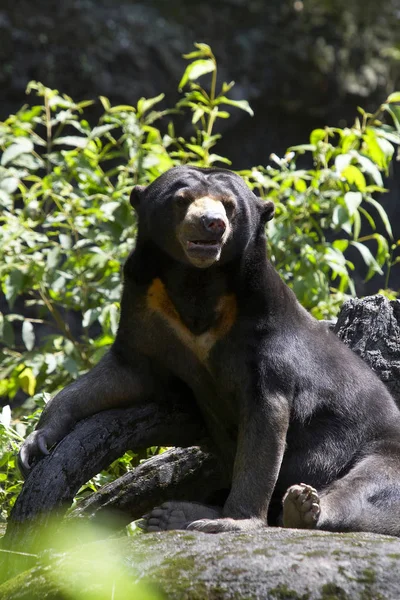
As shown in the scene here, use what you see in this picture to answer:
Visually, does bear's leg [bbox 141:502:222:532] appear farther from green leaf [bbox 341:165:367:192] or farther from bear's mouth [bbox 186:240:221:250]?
green leaf [bbox 341:165:367:192]

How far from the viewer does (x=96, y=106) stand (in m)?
9.44

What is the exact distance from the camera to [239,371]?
165 inches

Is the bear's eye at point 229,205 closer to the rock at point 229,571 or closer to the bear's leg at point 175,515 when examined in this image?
the bear's leg at point 175,515

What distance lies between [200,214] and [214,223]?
10cm

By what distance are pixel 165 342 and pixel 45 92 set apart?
266 cm

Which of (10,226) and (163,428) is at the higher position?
(10,226)

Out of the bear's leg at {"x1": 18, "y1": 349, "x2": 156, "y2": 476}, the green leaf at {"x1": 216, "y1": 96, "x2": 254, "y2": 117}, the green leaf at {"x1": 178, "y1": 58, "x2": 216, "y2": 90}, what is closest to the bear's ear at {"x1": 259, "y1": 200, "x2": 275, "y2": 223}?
the bear's leg at {"x1": 18, "y1": 349, "x2": 156, "y2": 476}

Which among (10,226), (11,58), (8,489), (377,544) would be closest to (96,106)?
(11,58)

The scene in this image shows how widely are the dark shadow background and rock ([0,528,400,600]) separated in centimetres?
707

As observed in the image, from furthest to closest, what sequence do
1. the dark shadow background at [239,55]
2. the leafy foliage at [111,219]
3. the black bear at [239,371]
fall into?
1. the dark shadow background at [239,55]
2. the leafy foliage at [111,219]
3. the black bear at [239,371]

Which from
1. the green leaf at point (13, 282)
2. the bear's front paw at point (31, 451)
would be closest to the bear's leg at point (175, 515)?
the bear's front paw at point (31, 451)

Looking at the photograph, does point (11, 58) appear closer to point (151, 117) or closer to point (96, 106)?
point (96, 106)

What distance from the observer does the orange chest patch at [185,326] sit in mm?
4309

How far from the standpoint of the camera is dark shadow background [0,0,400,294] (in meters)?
9.52
